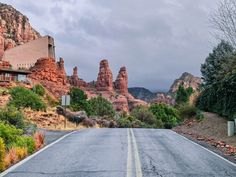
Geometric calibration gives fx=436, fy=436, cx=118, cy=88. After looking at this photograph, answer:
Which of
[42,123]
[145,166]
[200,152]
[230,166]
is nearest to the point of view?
[145,166]

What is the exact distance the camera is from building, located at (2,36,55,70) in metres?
124

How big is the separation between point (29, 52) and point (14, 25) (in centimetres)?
3166

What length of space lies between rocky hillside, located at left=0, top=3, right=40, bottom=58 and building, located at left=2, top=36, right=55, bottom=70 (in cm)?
2052

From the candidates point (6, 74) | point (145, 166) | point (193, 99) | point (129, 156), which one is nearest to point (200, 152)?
point (129, 156)

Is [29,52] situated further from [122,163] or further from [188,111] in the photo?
[122,163]

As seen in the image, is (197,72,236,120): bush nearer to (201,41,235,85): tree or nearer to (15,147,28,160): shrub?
(201,41,235,85): tree

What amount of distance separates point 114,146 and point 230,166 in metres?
6.19

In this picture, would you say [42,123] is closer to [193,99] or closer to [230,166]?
[193,99]

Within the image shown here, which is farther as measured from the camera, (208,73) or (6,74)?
(6,74)

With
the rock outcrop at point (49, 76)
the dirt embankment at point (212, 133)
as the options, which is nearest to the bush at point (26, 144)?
the dirt embankment at point (212, 133)

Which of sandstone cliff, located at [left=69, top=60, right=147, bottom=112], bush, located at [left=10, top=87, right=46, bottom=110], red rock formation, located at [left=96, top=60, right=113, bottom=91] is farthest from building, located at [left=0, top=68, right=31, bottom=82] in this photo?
red rock formation, located at [left=96, top=60, right=113, bottom=91]

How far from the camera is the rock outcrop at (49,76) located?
117 metres

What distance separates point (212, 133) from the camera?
90.3ft

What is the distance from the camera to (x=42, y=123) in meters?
Result: 37.6
